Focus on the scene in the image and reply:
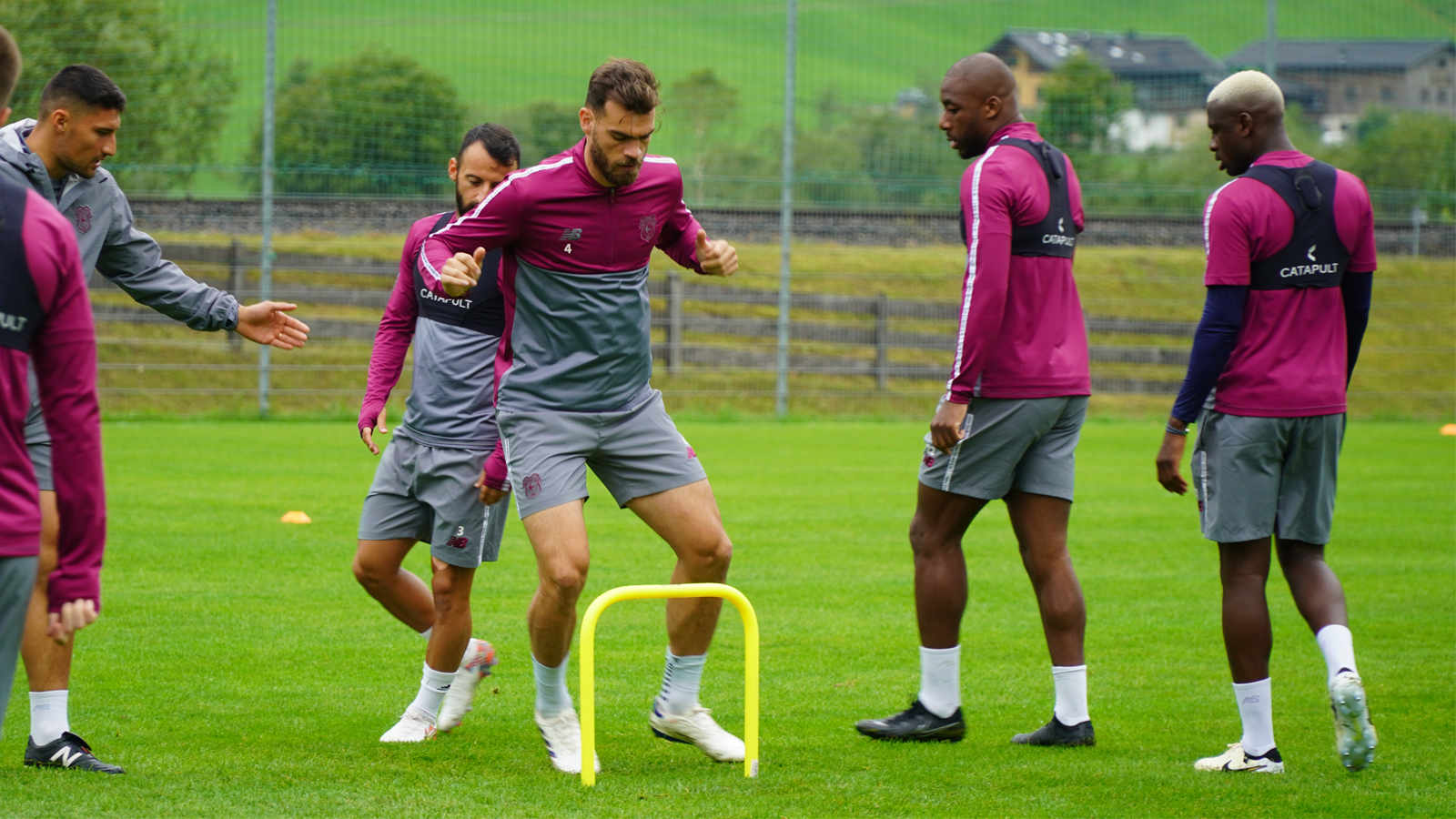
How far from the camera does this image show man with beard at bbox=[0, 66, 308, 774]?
461 centimetres

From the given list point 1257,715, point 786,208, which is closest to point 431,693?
point 1257,715

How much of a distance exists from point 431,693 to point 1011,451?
234cm

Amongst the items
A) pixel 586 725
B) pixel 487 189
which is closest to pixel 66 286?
pixel 586 725

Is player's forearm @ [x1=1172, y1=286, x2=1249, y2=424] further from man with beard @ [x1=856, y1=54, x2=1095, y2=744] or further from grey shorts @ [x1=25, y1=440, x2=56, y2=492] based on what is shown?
grey shorts @ [x1=25, y1=440, x2=56, y2=492]

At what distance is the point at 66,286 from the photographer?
3.09m

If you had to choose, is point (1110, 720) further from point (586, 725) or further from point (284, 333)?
point (284, 333)

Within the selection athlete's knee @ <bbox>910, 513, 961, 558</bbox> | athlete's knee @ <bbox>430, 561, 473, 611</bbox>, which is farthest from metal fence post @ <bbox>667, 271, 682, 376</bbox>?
athlete's knee @ <bbox>430, 561, 473, 611</bbox>

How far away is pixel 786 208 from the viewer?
2055cm

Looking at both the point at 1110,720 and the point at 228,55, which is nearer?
the point at 1110,720

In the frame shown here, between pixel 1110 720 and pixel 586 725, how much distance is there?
91.6 inches

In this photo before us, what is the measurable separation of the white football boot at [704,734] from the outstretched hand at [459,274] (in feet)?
5.46

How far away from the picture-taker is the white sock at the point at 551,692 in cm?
490

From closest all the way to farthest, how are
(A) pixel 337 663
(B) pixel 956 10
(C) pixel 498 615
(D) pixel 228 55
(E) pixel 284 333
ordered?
(E) pixel 284 333 < (A) pixel 337 663 < (C) pixel 498 615 < (D) pixel 228 55 < (B) pixel 956 10

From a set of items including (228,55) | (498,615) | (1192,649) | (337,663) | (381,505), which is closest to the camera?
(381,505)
